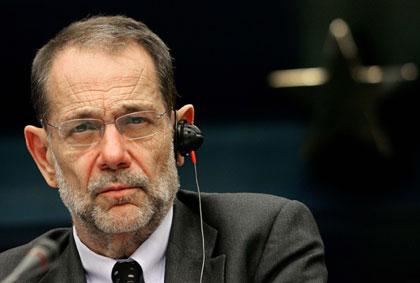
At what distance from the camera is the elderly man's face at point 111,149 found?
1.99m

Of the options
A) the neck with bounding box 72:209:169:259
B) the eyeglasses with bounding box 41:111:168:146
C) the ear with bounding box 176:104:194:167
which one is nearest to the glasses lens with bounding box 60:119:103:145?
the eyeglasses with bounding box 41:111:168:146

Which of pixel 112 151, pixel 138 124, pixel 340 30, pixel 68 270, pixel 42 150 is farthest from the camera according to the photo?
pixel 340 30

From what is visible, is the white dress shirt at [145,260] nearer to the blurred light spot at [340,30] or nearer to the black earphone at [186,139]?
the black earphone at [186,139]

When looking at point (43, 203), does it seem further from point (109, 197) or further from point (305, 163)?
point (109, 197)

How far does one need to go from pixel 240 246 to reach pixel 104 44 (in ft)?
2.52

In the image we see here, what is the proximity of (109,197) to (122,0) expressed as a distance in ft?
6.61

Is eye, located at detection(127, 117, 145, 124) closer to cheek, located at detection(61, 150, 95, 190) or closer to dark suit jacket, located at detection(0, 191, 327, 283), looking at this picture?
cheek, located at detection(61, 150, 95, 190)

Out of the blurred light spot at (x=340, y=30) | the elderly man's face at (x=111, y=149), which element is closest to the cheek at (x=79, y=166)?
the elderly man's face at (x=111, y=149)

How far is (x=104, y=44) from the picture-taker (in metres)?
2.11

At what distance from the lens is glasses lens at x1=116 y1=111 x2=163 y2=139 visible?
2.04 meters

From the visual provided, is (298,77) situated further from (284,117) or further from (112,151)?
(112,151)

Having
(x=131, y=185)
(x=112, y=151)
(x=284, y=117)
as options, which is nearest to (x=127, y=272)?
(x=131, y=185)

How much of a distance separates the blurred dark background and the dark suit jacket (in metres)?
1.35

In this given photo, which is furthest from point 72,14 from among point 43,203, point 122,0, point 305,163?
point 305,163
